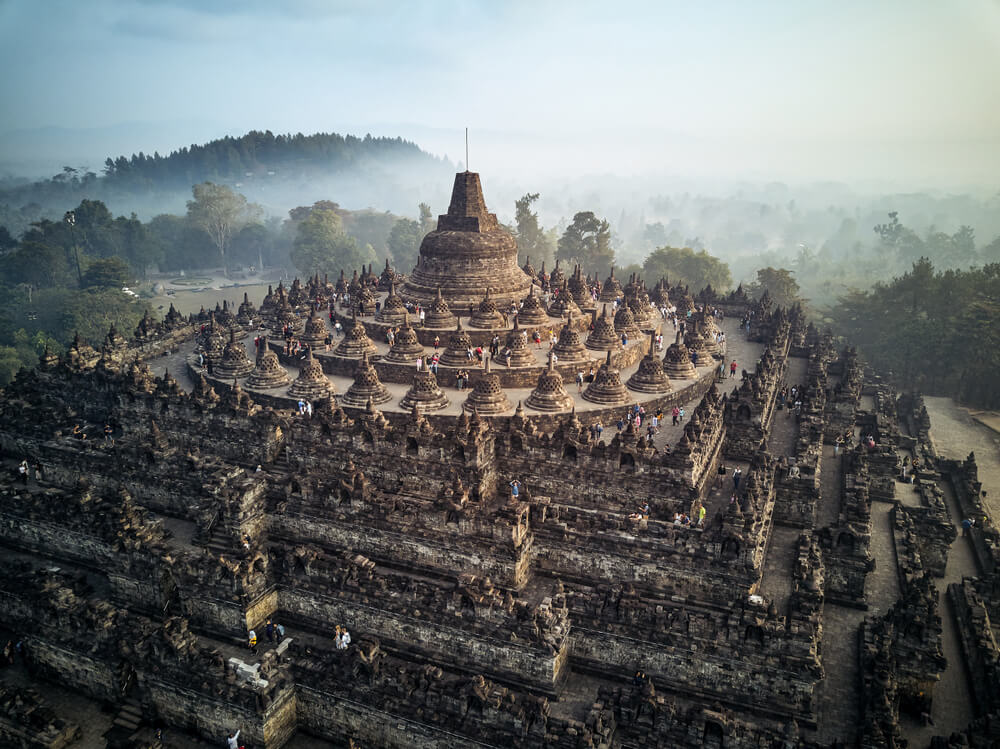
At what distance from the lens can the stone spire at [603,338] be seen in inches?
1396

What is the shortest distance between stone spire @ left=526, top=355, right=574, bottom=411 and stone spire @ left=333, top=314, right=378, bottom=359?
Answer: 9.35 metres

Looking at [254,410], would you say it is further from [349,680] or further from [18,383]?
[18,383]

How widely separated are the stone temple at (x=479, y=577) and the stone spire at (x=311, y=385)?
118mm

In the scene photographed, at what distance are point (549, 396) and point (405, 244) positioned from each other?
7507cm

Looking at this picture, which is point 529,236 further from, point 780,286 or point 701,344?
point 701,344

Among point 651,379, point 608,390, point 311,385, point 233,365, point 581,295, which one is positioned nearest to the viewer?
point 608,390

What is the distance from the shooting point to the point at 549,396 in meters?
28.2

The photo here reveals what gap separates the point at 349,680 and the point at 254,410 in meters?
12.4

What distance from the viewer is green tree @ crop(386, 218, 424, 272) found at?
323 ft

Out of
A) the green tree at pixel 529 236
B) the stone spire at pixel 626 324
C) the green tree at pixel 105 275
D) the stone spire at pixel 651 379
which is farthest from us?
the green tree at pixel 529 236

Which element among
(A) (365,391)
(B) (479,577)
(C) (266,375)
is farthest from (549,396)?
(C) (266,375)

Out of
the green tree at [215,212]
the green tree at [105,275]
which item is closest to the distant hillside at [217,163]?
the green tree at [215,212]

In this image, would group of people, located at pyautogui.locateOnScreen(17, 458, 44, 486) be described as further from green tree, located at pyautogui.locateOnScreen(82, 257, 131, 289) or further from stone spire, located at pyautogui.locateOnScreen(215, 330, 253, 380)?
green tree, located at pyautogui.locateOnScreen(82, 257, 131, 289)

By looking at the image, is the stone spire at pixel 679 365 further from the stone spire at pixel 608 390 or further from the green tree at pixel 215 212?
the green tree at pixel 215 212
